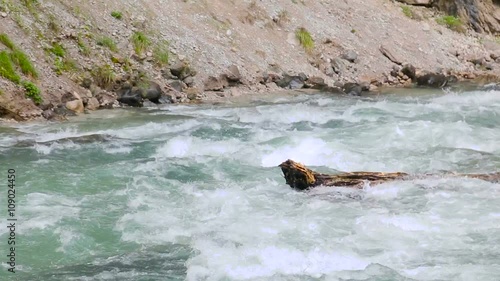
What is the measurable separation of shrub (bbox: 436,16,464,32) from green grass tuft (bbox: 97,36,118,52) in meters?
16.7

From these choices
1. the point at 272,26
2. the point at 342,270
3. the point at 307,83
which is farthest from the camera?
the point at 272,26

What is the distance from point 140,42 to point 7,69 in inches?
172

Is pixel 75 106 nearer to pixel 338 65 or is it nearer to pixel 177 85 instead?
pixel 177 85

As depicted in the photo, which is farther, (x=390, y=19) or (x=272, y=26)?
(x=390, y=19)

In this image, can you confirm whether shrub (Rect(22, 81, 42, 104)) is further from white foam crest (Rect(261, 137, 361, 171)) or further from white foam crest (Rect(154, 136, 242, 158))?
white foam crest (Rect(261, 137, 361, 171))

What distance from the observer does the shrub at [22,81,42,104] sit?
1645 centimetres

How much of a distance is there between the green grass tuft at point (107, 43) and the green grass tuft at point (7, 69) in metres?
2.93

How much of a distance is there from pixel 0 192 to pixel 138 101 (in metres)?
7.56

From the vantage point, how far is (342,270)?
8.23m

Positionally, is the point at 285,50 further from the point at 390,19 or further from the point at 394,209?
the point at 394,209

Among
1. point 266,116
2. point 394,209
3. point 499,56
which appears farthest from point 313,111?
point 499,56

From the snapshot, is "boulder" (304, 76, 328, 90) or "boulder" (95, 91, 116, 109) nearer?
"boulder" (95, 91, 116, 109)

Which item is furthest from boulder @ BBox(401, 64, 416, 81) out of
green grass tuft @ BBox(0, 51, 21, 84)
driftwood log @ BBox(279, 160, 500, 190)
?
driftwood log @ BBox(279, 160, 500, 190)

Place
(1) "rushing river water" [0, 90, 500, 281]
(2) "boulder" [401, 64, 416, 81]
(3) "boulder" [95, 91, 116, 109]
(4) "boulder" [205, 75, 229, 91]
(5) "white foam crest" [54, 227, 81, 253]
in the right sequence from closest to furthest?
(1) "rushing river water" [0, 90, 500, 281]
(5) "white foam crest" [54, 227, 81, 253]
(3) "boulder" [95, 91, 116, 109]
(4) "boulder" [205, 75, 229, 91]
(2) "boulder" [401, 64, 416, 81]
